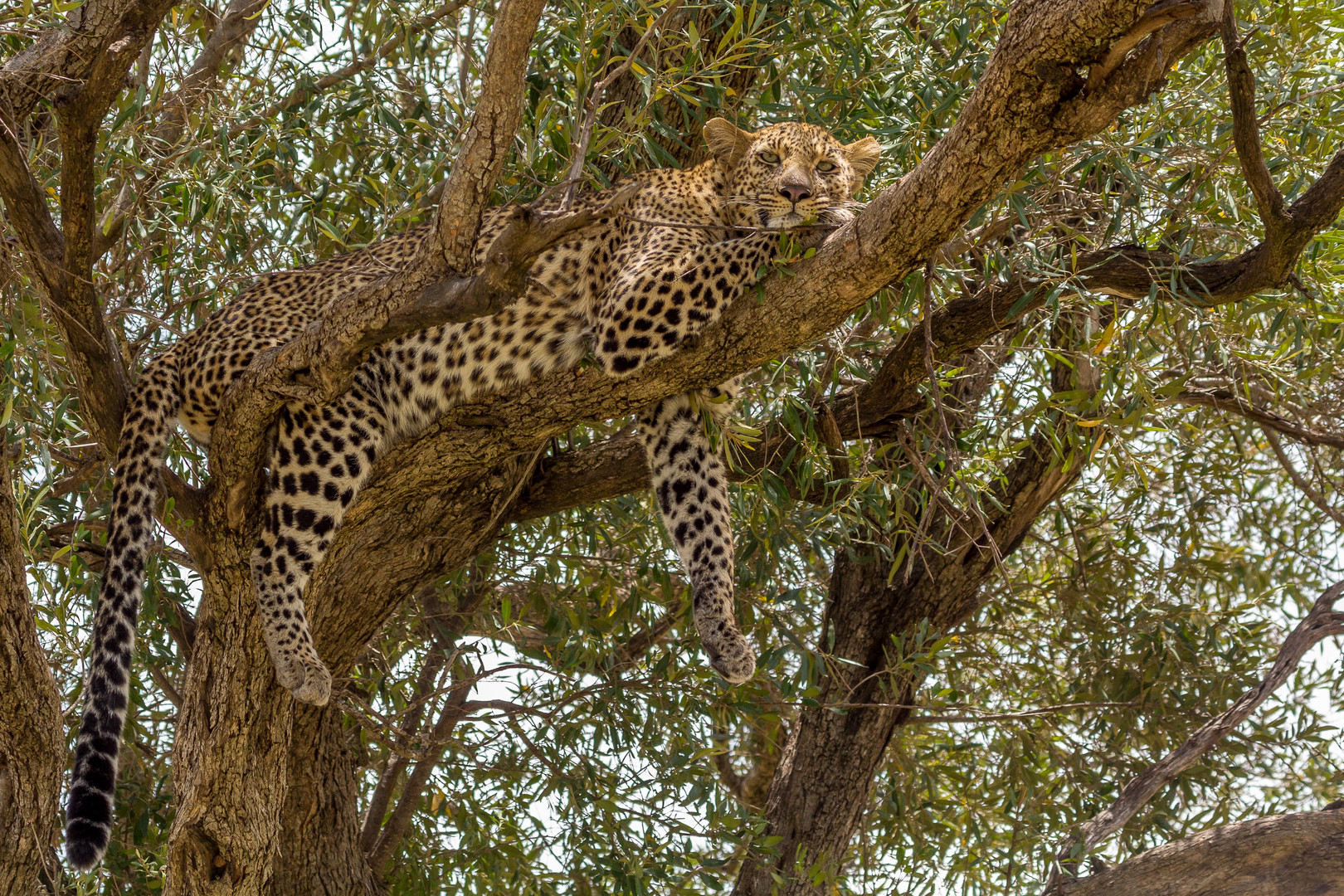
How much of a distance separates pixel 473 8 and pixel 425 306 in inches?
102

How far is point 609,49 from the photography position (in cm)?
508

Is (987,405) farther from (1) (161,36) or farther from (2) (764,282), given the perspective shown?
(1) (161,36)

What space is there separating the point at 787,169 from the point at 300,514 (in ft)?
7.77

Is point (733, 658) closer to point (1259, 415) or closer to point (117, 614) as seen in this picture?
point (117, 614)

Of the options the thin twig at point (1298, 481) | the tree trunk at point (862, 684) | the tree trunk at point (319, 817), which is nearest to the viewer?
the tree trunk at point (319, 817)

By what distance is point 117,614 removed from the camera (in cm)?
489

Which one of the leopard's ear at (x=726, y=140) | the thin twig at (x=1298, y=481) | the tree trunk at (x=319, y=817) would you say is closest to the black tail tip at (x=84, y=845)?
the tree trunk at (x=319, y=817)

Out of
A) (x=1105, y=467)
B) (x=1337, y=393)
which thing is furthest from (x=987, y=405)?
(x=1337, y=393)

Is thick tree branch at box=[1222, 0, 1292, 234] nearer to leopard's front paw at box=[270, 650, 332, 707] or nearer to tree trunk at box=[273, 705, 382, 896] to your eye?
leopard's front paw at box=[270, 650, 332, 707]

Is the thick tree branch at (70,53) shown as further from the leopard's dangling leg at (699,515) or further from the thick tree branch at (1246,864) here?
the thick tree branch at (1246,864)

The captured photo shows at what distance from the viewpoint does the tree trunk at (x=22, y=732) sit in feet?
14.2

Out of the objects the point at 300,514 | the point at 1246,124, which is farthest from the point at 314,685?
the point at 1246,124

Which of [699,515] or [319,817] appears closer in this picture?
[699,515]

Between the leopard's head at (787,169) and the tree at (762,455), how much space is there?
177 mm
